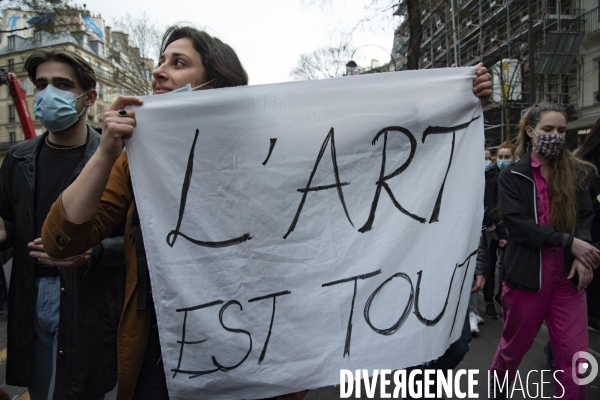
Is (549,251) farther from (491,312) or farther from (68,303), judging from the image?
(68,303)

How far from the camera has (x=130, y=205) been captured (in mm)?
1600

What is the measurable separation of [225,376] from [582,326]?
6.61 feet

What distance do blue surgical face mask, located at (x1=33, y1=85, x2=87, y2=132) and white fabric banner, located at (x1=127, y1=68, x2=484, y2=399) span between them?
69 centimetres

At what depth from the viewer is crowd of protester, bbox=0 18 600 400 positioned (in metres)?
1.44

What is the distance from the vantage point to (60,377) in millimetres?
1730

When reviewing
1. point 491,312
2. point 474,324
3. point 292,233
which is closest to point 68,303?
point 292,233

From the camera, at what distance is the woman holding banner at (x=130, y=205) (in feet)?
4.46

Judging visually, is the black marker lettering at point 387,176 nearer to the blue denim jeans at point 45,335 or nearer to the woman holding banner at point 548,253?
the woman holding banner at point 548,253

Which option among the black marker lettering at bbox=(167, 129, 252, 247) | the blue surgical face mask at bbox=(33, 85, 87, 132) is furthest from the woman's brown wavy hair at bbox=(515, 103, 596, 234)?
the blue surgical face mask at bbox=(33, 85, 87, 132)

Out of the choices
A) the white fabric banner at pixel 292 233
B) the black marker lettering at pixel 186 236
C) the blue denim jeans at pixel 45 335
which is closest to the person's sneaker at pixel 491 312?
the white fabric banner at pixel 292 233

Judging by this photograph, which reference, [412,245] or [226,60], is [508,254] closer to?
[412,245]

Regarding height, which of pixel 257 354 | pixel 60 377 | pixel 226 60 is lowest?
→ pixel 60 377

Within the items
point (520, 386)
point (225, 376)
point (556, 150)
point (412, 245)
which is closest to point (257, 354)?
point (225, 376)

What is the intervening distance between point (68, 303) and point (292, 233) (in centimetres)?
96
